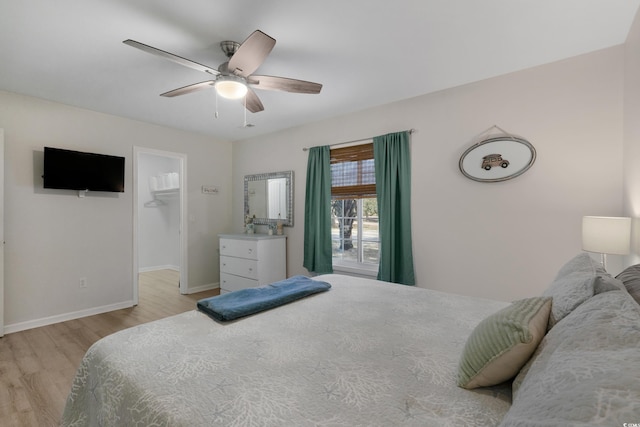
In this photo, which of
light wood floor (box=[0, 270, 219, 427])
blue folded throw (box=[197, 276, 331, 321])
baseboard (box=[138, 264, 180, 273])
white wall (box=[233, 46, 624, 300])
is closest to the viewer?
blue folded throw (box=[197, 276, 331, 321])

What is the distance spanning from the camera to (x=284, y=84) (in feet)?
7.31

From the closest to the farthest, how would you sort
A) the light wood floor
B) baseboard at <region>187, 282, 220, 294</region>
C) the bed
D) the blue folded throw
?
the bed → the blue folded throw → the light wood floor → baseboard at <region>187, 282, 220, 294</region>

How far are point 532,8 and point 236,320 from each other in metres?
2.53

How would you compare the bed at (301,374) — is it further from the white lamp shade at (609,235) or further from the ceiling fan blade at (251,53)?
the ceiling fan blade at (251,53)

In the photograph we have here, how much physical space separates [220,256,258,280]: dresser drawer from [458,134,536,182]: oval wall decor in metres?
2.77

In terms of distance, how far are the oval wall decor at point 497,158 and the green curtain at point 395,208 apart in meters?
0.60

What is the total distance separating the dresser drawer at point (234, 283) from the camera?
3.91 meters

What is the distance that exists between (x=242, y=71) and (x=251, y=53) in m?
0.23

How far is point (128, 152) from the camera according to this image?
152 inches

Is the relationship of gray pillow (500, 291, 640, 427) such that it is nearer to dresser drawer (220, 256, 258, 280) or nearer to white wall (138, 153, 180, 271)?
dresser drawer (220, 256, 258, 280)

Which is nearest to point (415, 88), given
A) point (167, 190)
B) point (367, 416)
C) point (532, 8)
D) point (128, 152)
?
point (532, 8)

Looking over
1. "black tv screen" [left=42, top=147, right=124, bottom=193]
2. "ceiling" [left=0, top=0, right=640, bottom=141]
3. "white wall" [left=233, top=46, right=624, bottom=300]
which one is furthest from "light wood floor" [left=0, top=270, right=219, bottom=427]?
"white wall" [left=233, top=46, right=624, bottom=300]

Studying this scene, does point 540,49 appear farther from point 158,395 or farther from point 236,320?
point 158,395

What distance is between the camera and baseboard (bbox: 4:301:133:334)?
3.05m
